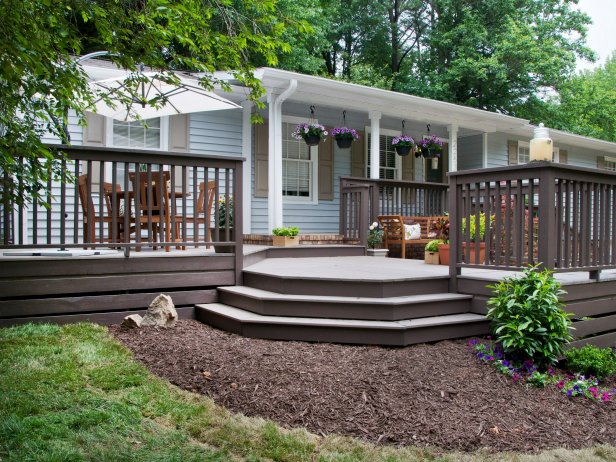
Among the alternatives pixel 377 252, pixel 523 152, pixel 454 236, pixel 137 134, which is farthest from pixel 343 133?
pixel 523 152

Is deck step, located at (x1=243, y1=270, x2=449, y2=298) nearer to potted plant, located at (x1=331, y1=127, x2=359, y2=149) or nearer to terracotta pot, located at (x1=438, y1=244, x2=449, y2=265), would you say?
terracotta pot, located at (x1=438, y1=244, x2=449, y2=265)

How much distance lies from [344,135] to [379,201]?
1253mm

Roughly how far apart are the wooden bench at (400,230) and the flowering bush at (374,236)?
7.0 inches

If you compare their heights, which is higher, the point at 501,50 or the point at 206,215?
the point at 501,50

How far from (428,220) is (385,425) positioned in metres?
5.84

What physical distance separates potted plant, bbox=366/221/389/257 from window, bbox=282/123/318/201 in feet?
6.29

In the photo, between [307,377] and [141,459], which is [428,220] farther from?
[141,459]

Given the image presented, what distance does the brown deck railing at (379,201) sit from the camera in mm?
8016

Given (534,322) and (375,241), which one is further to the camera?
(375,241)

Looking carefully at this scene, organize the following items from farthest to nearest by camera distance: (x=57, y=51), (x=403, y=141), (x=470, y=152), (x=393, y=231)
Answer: (x=470, y=152), (x=403, y=141), (x=393, y=231), (x=57, y=51)

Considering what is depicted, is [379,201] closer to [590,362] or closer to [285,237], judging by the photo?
[285,237]

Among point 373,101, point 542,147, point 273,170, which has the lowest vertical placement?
point 542,147

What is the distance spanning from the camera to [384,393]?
320cm

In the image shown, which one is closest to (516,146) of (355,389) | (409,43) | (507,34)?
(507,34)
